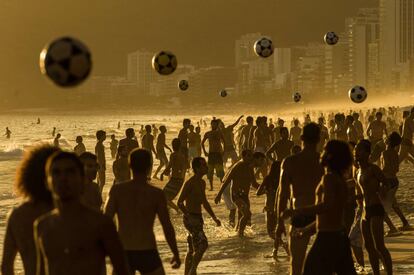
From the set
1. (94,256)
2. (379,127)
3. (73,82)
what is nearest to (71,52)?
(73,82)

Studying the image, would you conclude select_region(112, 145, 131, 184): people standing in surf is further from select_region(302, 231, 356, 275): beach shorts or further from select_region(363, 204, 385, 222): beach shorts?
select_region(302, 231, 356, 275): beach shorts

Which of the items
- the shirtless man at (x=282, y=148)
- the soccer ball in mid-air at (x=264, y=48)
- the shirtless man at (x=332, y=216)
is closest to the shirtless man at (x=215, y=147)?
the soccer ball in mid-air at (x=264, y=48)

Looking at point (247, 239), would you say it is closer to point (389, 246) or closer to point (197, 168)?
point (389, 246)

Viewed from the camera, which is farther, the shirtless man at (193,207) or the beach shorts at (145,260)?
the shirtless man at (193,207)

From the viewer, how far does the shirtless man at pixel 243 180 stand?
13.5 meters

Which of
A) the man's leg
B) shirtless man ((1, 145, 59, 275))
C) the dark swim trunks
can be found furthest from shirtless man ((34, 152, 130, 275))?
the man's leg

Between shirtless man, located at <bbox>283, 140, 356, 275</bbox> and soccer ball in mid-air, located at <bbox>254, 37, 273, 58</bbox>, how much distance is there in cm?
1419

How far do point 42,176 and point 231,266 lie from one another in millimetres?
7056

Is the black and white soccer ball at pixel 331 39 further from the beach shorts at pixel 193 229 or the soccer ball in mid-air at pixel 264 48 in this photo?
the beach shorts at pixel 193 229

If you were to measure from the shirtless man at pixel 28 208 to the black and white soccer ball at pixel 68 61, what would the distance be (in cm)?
168

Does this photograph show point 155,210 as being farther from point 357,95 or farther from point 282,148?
point 357,95

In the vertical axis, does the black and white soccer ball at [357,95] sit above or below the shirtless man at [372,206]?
above

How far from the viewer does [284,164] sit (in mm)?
8750

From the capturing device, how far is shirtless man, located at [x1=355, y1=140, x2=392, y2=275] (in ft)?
31.1
